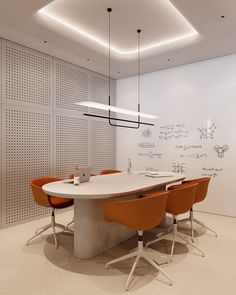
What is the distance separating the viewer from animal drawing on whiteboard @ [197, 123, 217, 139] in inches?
187

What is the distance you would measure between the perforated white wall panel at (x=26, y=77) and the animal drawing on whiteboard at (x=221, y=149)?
3.40 m

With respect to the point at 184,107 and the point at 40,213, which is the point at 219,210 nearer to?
the point at 184,107

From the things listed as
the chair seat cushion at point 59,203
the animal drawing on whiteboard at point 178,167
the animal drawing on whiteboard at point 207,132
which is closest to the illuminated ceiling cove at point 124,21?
the animal drawing on whiteboard at point 207,132

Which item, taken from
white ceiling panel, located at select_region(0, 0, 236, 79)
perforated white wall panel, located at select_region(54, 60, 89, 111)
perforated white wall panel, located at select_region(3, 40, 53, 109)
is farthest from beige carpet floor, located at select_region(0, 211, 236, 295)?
white ceiling panel, located at select_region(0, 0, 236, 79)

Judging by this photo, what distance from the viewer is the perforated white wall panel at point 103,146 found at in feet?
18.4

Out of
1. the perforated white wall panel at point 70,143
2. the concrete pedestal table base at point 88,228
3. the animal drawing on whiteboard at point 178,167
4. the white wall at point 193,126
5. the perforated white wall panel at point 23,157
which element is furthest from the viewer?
the animal drawing on whiteboard at point 178,167

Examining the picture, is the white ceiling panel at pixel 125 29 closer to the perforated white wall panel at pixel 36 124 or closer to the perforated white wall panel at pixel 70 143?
the perforated white wall panel at pixel 36 124

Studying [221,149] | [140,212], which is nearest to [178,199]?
[140,212]

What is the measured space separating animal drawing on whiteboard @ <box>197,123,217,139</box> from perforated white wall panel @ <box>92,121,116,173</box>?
7.31 feet

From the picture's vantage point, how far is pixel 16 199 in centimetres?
404

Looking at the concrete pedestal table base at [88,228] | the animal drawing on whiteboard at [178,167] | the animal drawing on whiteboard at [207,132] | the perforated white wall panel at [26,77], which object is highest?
the perforated white wall panel at [26,77]

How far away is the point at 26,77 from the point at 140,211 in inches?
129

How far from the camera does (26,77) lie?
4203mm

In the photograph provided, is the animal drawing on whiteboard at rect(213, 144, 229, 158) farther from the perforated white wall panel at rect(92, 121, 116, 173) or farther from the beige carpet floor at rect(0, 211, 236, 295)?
the perforated white wall panel at rect(92, 121, 116, 173)
